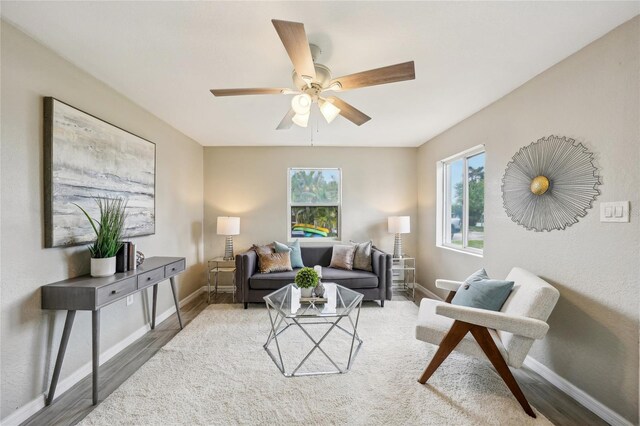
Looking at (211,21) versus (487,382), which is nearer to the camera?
(211,21)

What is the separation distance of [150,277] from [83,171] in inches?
38.9

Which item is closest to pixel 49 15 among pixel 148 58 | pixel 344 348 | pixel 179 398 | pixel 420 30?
pixel 148 58

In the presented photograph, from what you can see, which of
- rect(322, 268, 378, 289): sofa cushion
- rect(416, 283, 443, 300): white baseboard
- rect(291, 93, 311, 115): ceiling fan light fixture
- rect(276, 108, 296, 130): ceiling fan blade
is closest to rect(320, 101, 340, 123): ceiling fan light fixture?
rect(291, 93, 311, 115): ceiling fan light fixture

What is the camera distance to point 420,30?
5.29 feet

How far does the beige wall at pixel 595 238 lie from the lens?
5.07 ft

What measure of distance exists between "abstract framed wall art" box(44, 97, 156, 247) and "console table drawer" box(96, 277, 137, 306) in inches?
17.9

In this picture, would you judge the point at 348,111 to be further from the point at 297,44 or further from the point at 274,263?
the point at 274,263

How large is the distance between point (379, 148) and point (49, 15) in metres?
3.89

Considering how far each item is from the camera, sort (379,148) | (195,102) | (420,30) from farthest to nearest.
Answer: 1. (379,148)
2. (195,102)
3. (420,30)

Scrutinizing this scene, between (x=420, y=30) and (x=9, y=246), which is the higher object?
(x=420, y=30)

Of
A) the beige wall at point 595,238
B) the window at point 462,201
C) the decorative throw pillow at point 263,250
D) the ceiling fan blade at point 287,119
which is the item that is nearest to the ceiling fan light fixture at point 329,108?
the ceiling fan blade at point 287,119

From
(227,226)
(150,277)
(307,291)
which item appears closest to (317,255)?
(227,226)

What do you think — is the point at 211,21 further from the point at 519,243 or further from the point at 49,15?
the point at 519,243

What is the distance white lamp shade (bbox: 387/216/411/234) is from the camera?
4.04m
